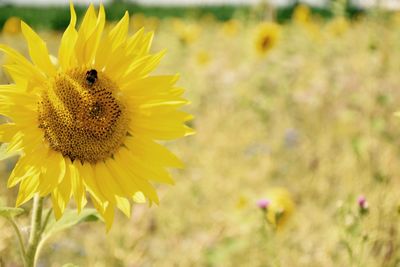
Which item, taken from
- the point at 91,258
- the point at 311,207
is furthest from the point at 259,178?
the point at 91,258

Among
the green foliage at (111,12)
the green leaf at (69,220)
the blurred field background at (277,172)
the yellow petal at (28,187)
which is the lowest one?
the green foliage at (111,12)

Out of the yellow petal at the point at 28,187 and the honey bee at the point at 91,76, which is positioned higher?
the honey bee at the point at 91,76

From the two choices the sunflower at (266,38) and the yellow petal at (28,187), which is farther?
the sunflower at (266,38)

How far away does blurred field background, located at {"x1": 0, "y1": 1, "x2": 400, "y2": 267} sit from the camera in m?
2.28

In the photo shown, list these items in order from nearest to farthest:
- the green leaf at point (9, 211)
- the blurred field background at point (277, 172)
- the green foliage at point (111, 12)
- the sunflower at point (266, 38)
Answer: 1. the green leaf at point (9, 211)
2. the blurred field background at point (277, 172)
3. the sunflower at point (266, 38)
4. the green foliage at point (111, 12)

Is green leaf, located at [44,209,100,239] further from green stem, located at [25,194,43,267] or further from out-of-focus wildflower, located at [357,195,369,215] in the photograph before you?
out-of-focus wildflower, located at [357,195,369,215]

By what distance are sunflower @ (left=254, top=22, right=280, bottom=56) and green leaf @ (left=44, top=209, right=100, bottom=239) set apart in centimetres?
370

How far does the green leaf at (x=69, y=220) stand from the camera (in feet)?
4.08

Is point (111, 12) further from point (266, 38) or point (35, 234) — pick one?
point (35, 234)

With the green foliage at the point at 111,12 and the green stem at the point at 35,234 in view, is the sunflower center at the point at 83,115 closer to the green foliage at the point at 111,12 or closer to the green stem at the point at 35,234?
the green stem at the point at 35,234

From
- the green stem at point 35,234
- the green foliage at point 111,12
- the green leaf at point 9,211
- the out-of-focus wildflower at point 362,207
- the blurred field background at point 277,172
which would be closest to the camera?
the green leaf at point 9,211

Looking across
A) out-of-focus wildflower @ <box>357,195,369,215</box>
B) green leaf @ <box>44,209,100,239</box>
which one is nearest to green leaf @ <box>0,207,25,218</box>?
green leaf @ <box>44,209,100,239</box>

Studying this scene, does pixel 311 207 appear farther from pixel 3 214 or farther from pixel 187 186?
pixel 3 214

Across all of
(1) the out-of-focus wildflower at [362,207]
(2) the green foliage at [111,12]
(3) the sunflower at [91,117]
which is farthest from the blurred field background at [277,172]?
(2) the green foliage at [111,12]
